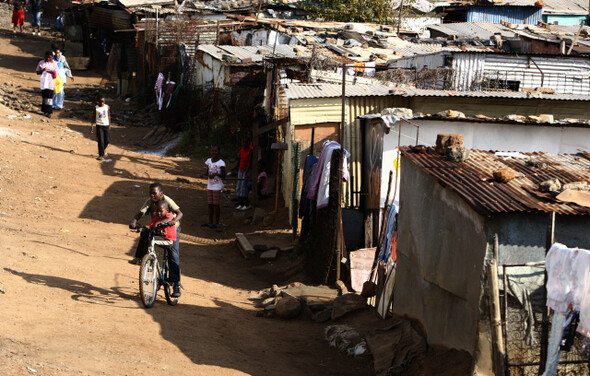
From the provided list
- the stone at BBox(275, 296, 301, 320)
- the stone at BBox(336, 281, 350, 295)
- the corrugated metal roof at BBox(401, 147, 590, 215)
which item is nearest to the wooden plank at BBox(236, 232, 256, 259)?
the stone at BBox(336, 281, 350, 295)

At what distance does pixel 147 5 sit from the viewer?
2822 cm

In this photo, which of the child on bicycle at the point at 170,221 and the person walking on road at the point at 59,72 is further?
the person walking on road at the point at 59,72

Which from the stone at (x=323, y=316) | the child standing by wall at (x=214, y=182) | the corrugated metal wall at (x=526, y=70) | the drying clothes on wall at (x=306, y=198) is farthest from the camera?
the corrugated metal wall at (x=526, y=70)

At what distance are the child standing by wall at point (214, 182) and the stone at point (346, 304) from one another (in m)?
4.57

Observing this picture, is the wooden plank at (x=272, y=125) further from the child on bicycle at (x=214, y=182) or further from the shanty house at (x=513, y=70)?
the shanty house at (x=513, y=70)

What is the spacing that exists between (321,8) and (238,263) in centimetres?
1960

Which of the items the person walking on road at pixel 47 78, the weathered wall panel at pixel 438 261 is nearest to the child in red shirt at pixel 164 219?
the weathered wall panel at pixel 438 261

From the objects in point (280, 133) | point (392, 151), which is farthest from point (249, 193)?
point (392, 151)

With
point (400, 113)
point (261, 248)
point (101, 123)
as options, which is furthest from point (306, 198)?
point (101, 123)

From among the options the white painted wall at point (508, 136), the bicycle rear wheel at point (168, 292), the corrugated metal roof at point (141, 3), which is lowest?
the bicycle rear wheel at point (168, 292)

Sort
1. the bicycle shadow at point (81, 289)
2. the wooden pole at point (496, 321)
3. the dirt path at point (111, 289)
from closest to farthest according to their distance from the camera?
the wooden pole at point (496, 321) < the dirt path at point (111, 289) < the bicycle shadow at point (81, 289)

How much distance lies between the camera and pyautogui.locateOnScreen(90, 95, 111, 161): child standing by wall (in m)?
17.4

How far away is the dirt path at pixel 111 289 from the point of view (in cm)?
743

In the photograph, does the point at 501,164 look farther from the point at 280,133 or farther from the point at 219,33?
the point at 219,33
